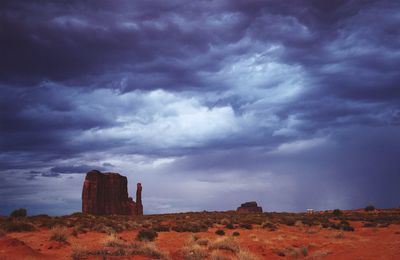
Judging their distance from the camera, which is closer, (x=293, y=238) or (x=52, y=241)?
(x=52, y=241)

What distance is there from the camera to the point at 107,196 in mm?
99688

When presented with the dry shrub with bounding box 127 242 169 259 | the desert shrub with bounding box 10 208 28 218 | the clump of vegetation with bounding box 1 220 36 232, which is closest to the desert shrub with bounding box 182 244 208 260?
the dry shrub with bounding box 127 242 169 259

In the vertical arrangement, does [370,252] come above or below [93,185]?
below

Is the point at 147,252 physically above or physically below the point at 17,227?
below

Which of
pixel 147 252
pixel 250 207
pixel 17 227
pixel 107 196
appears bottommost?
pixel 250 207

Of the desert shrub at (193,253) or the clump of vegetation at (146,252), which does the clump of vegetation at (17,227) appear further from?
the desert shrub at (193,253)

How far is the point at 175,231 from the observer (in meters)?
31.2

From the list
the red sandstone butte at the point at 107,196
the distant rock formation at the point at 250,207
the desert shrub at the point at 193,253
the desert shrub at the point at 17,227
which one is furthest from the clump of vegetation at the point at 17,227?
the distant rock formation at the point at 250,207

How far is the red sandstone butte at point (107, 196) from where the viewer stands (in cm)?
9462

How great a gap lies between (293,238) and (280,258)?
8277mm

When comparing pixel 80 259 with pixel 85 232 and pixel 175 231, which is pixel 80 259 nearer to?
pixel 85 232

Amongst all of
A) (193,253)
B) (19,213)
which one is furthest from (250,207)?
(193,253)

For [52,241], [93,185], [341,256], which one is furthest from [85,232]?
[93,185]

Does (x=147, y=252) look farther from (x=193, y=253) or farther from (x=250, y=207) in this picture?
(x=250, y=207)
